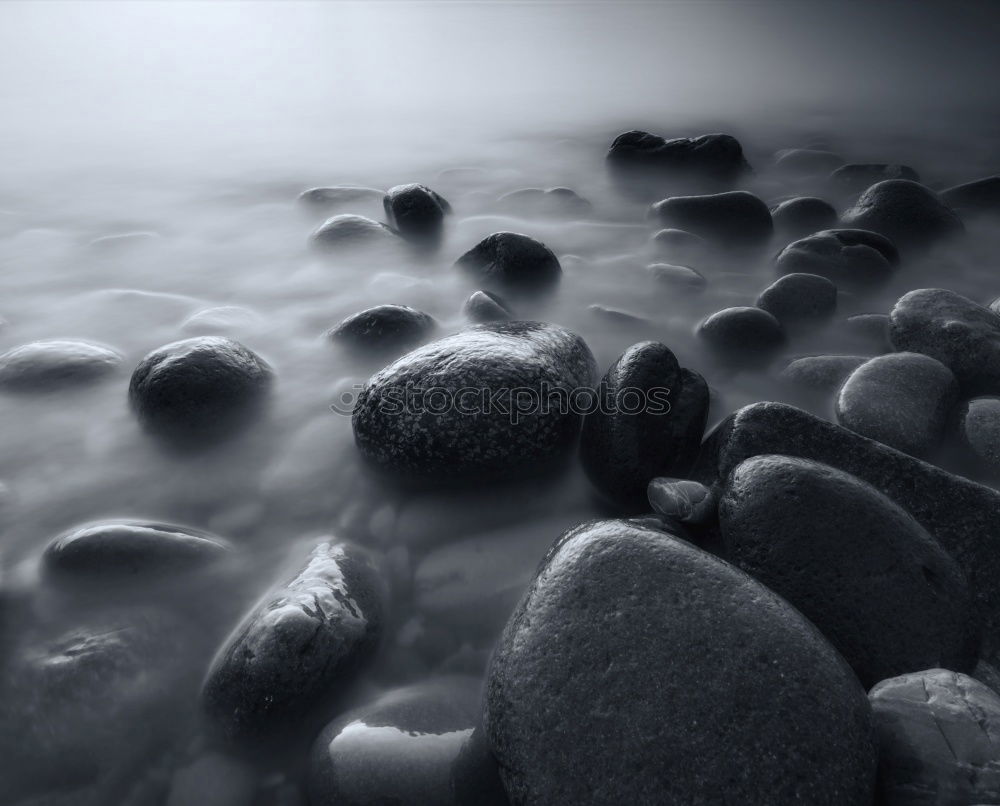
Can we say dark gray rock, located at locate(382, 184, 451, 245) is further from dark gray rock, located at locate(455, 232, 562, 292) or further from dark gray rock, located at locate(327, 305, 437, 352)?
dark gray rock, located at locate(327, 305, 437, 352)

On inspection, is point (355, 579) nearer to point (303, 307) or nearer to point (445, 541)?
point (445, 541)

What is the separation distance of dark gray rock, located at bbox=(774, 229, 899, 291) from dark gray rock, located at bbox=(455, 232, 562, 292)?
5.01 feet

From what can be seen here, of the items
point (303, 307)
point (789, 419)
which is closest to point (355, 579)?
point (789, 419)

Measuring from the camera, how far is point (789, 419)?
2275 mm

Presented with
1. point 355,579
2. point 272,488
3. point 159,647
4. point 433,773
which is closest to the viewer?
point 433,773

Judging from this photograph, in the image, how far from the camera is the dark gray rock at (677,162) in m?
6.25

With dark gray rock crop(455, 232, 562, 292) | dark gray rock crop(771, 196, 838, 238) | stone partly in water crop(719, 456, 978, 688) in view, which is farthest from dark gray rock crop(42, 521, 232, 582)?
dark gray rock crop(771, 196, 838, 238)

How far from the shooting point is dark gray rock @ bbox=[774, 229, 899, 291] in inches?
160

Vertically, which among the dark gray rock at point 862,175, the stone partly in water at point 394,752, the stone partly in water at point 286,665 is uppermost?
the dark gray rock at point 862,175

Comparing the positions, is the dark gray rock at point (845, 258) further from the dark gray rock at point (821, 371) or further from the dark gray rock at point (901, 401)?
the dark gray rock at point (901, 401)

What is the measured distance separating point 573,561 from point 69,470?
79.0 inches

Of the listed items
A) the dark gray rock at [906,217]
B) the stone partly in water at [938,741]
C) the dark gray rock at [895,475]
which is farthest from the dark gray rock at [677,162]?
the stone partly in water at [938,741]

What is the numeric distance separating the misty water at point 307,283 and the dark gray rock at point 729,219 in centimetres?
18

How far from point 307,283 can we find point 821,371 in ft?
9.59
